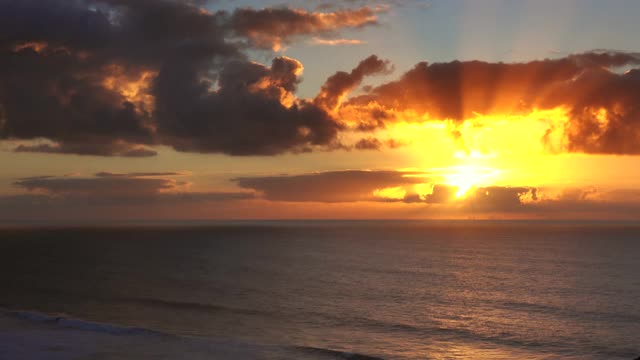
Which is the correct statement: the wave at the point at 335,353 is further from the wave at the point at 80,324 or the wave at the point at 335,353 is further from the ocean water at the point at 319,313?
the wave at the point at 80,324

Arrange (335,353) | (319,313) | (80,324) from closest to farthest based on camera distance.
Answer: (335,353), (80,324), (319,313)

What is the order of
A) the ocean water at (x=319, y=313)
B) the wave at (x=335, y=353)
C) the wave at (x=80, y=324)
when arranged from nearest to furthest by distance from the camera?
the wave at (x=335, y=353) < the ocean water at (x=319, y=313) < the wave at (x=80, y=324)

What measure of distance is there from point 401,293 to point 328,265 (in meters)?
40.7

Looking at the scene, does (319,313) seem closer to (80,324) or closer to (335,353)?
(335,353)

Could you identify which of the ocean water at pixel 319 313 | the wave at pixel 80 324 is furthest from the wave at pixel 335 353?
the wave at pixel 80 324

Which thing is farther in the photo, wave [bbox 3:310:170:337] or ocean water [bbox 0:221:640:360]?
wave [bbox 3:310:170:337]

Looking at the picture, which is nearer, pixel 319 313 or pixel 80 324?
pixel 80 324

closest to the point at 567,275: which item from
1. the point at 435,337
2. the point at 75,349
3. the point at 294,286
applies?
the point at 294,286

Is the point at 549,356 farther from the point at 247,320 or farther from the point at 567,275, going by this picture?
the point at 567,275

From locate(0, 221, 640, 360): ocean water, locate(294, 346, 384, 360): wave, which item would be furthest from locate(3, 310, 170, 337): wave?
locate(294, 346, 384, 360): wave

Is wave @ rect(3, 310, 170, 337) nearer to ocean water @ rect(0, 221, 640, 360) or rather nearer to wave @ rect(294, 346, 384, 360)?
ocean water @ rect(0, 221, 640, 360)

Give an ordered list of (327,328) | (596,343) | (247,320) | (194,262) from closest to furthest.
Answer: (596,343)
(327,328)
(247,320)
(194,262)

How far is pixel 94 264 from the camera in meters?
115

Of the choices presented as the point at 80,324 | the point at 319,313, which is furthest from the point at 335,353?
the point at 80,324
